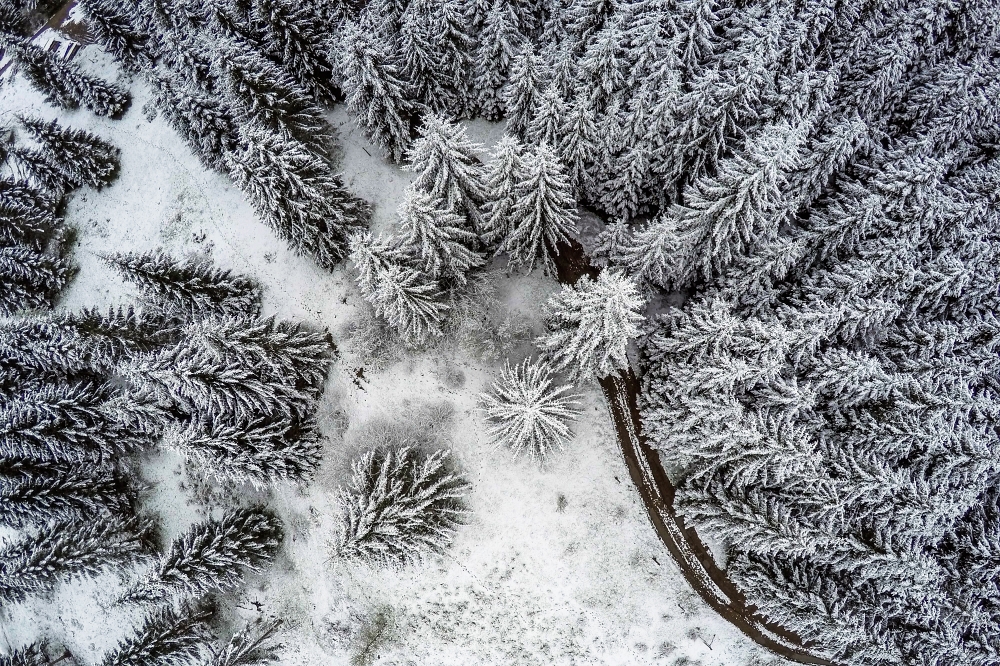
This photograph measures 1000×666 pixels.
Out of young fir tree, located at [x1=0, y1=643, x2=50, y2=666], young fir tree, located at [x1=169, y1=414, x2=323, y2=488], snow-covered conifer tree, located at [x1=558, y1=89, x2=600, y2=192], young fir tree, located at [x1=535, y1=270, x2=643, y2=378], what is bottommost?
young fir tree, located at [x1=0, y1=643, x2=50, y2=666]

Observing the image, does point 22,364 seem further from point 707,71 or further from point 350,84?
point 707,71

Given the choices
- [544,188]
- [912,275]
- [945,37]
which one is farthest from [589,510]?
[945,37]

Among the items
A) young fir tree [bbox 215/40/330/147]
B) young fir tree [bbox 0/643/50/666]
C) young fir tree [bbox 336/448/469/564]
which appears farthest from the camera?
young fir tree [bbox 0/643/50/666]

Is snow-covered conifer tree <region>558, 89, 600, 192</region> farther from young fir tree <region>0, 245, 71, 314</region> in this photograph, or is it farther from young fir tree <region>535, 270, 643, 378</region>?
young fir tree <region>0, 245, 71, 314</region>

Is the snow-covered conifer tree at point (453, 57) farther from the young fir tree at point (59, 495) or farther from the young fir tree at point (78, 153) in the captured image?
the young fir tree at point (59, 495)

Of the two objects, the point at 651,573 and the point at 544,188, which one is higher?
the point at 544,188

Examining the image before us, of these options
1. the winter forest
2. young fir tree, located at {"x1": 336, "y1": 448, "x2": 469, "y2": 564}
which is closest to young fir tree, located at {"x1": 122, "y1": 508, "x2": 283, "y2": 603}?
the winter forest

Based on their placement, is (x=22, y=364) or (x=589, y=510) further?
(x=22, y=364)
